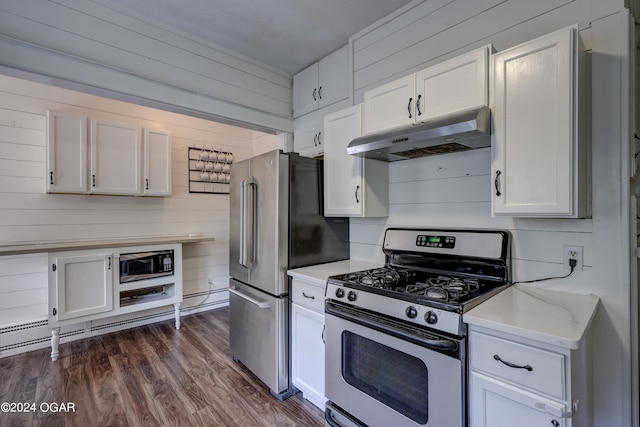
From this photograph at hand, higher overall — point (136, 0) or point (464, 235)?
point (136, 0)

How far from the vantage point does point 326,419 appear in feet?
5.97

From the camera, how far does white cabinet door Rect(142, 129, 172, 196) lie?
3.47m

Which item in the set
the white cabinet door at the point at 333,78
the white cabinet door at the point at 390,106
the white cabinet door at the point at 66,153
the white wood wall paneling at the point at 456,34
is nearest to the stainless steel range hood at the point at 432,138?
the white cabinet door at the point at 390,106

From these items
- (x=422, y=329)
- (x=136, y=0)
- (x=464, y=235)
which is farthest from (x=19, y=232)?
(x=464, y=235)

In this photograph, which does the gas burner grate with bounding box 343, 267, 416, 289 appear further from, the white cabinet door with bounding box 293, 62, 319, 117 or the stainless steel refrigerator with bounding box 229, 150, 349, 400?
the white cabinet door with bounding box 293, 62, 319, 117

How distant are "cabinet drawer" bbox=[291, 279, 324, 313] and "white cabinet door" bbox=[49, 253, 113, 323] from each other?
204 cm

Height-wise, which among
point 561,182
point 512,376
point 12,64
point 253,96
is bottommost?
point 512,376

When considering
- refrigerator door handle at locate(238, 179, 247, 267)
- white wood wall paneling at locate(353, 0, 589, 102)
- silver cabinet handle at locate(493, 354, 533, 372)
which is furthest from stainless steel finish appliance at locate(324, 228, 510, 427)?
white wood wall paneling at locate(353, 0, 589, 102)

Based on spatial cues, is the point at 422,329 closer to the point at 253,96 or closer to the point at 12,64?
the point at 253,96

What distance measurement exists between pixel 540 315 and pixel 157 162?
12.4 feet

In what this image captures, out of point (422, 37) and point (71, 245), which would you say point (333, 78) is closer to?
point (422, 37)

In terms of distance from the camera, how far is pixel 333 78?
9.02 ft

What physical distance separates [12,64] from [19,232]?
1.88m

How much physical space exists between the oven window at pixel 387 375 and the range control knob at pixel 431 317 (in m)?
0.20
